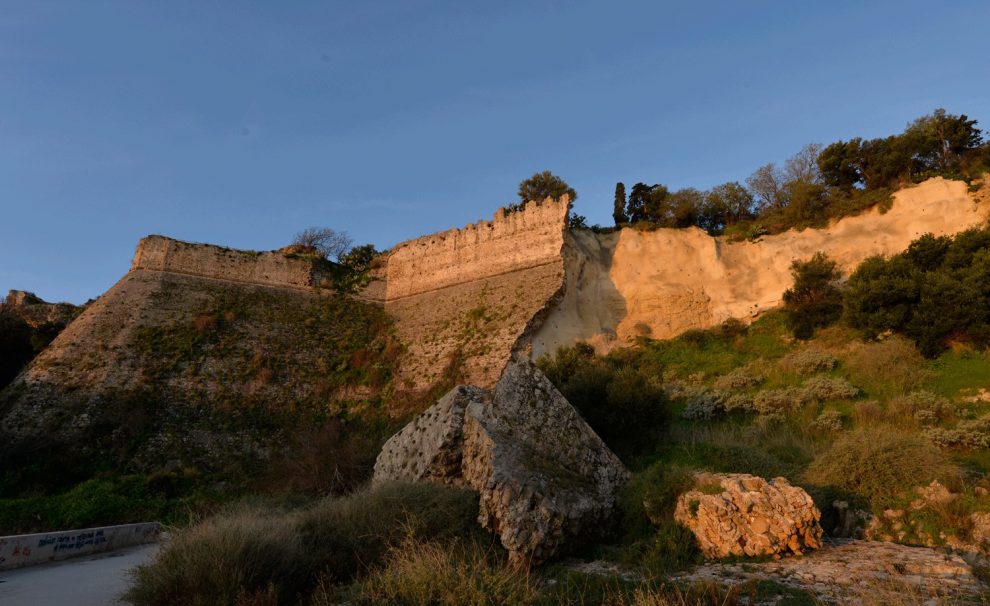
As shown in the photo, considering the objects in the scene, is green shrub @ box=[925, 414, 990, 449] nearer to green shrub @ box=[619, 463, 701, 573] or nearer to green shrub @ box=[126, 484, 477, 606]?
green shrub @ box=[619, 463, 701, 573]

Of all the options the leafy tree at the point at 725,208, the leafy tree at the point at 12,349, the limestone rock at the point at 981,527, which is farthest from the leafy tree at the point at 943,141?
the leafy tree at the point at 12,349

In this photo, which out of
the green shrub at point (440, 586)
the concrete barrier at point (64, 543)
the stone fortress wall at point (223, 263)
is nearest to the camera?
the green shrub at point (440, 586)

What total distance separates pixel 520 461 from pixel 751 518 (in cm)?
275

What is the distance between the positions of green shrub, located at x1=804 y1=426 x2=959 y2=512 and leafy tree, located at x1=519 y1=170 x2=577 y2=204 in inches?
885

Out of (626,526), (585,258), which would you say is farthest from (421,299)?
(626,526)

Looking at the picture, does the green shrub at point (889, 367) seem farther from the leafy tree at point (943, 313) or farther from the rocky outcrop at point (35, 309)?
the rocky outcrop at point (35, 309)

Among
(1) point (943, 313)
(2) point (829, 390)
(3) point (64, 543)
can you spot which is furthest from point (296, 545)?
(1) point (943, 313)

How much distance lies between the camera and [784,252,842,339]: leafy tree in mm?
17766

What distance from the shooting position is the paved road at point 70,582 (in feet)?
19.3

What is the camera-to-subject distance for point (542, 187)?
3003cm

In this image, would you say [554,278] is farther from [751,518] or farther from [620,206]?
[751,518]

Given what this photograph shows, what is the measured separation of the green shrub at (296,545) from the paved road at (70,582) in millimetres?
884

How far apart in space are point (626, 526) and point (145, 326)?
21419mm

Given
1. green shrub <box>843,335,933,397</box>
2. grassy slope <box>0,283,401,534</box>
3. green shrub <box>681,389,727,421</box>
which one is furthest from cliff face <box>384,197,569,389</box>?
green shrub <box>843,335,933,397</box>
